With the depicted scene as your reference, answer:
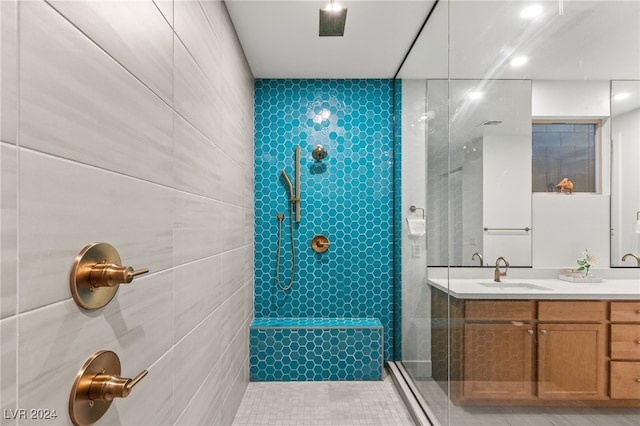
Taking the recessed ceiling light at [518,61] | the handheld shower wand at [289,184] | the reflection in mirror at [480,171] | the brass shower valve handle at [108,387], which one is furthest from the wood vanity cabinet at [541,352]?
the handheld shower wand at [289,184]

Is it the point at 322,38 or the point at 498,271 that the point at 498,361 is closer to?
the point at 498,271

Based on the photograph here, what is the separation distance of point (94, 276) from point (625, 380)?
133cm

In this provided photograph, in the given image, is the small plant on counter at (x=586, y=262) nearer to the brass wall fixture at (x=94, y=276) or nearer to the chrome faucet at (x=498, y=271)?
the chrome faucet at (x=498, y=271)

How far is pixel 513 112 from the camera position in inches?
55.0

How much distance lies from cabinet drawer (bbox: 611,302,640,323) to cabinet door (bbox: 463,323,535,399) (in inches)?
15.2

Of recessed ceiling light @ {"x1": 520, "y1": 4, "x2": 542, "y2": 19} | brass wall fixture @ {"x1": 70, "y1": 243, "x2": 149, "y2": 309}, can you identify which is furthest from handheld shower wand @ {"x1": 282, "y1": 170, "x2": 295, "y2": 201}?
brass wall fixture @ {"x1": 70, "y1": 243, "x2": 149, "y2": 309}

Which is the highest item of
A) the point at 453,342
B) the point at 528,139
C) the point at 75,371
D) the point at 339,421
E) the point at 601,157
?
the point at 528,139

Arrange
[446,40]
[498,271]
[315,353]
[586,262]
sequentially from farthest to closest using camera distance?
[315,353] → [446,40] → [498,271] → [586,262]

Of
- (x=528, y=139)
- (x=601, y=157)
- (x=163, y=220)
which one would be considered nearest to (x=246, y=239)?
(x=163, y=220)

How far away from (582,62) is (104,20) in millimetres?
1310

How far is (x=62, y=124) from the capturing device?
0.73m

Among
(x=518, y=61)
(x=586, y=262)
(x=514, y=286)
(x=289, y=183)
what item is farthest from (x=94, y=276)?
(x=289, y=183)

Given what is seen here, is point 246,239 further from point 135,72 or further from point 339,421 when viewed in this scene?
point 135,72

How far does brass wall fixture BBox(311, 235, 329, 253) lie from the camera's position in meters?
3.18
